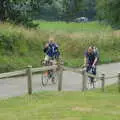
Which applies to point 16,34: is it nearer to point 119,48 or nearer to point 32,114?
point 119,48

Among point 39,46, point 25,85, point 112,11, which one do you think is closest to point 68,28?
point 112,11

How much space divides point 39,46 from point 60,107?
65.3 feet

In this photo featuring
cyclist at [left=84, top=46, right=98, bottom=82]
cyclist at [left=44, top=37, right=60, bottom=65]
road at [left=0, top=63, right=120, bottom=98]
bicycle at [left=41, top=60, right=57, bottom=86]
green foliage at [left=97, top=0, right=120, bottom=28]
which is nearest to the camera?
road at [left=0, top=63, right=120, bottom=98]

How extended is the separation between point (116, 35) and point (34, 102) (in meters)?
30.8

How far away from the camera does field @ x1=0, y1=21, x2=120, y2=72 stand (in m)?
29.7

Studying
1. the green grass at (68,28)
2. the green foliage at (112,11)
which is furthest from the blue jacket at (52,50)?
the green foliage at (112,11)

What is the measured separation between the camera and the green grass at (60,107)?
39.2 ft

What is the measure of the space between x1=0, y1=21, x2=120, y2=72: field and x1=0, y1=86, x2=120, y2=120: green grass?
11.8m

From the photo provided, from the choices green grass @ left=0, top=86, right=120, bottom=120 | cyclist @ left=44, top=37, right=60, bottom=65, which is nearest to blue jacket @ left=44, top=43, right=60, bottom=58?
cyclist @ left=44, top=37, right=60, bottom=65

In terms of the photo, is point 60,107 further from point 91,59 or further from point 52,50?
point 52,50

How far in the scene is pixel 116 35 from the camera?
4469cm

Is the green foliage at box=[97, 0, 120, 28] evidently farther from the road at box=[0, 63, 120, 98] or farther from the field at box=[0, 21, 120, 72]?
the road at box=[0, 63, 120, 98]

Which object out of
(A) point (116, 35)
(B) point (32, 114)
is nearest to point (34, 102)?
(B) point (32, 114)

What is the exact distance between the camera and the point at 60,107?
1340 cm
